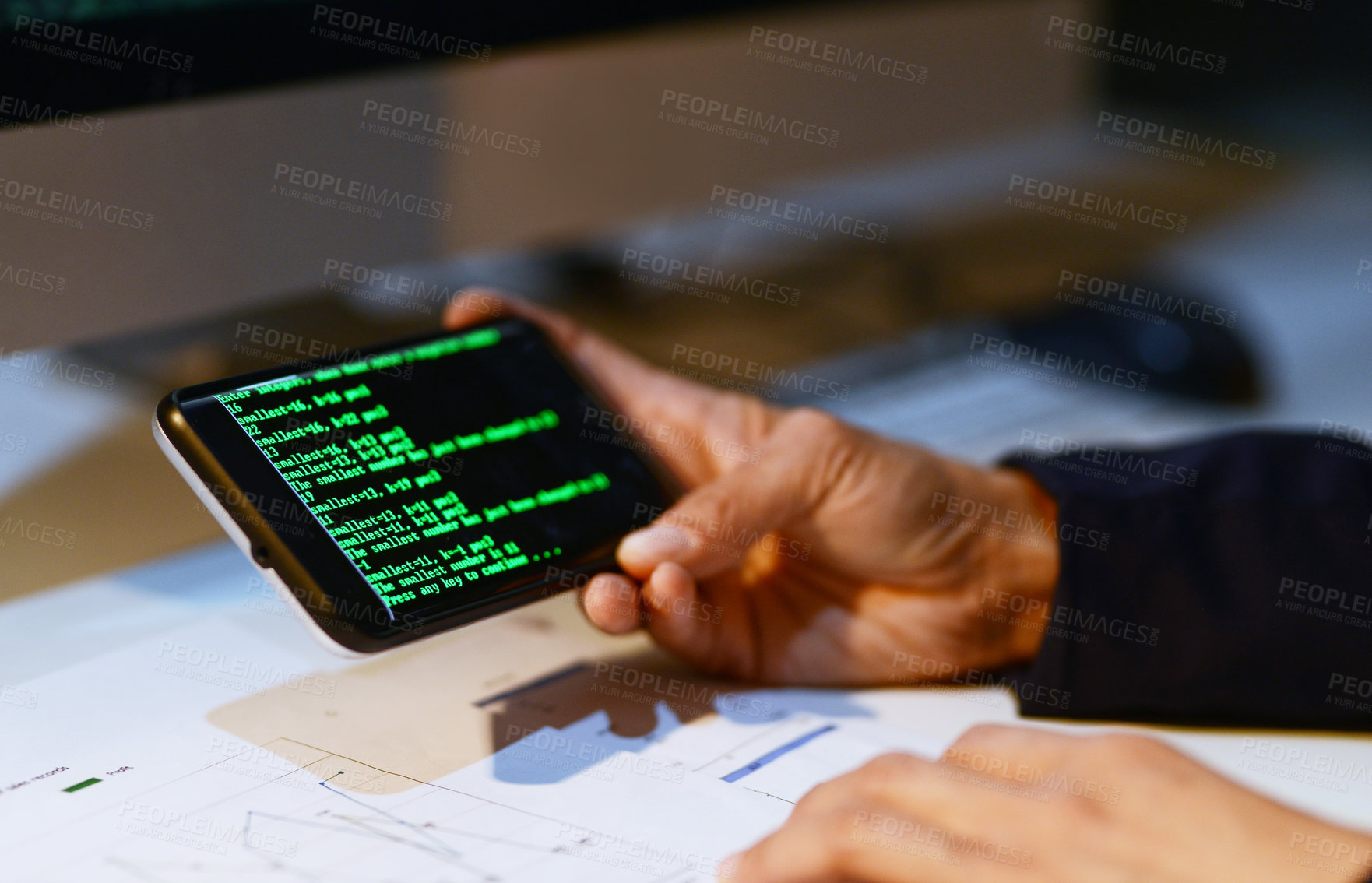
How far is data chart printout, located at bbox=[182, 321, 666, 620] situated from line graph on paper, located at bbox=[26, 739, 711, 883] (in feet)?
0.24

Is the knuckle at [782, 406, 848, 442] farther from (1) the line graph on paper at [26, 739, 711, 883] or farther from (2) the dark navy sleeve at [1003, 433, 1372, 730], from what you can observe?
(1) the line graph on paper at [26, 739, 711, 883]

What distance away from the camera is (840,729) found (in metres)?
0.55

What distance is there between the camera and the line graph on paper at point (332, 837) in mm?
431

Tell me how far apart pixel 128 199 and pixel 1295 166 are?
1292 mm

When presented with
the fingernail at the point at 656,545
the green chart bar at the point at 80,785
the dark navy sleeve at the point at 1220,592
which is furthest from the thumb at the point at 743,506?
the green chart bar at the point at 80,785

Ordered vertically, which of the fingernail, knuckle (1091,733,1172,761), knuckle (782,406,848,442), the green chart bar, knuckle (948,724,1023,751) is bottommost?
the green chart bar

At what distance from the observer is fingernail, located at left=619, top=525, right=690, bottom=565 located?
0.56m

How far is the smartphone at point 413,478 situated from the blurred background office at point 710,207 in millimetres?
147

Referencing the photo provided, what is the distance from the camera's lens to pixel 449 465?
567 millimetres

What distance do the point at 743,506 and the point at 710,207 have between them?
45cm

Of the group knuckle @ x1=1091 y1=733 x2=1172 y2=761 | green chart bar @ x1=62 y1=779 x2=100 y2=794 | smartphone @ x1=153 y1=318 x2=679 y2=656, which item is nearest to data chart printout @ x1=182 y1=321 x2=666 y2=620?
smartphone @ x1=153 y1=318 x2=679 y2=656

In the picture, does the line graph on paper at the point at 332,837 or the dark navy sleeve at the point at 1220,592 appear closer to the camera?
the line graph on paper at the point at 332,837

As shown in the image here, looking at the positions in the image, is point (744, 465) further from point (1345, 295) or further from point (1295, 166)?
point (1295, 166)

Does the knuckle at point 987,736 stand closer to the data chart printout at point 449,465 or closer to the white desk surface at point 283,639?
the white desk surface at point 283,639
